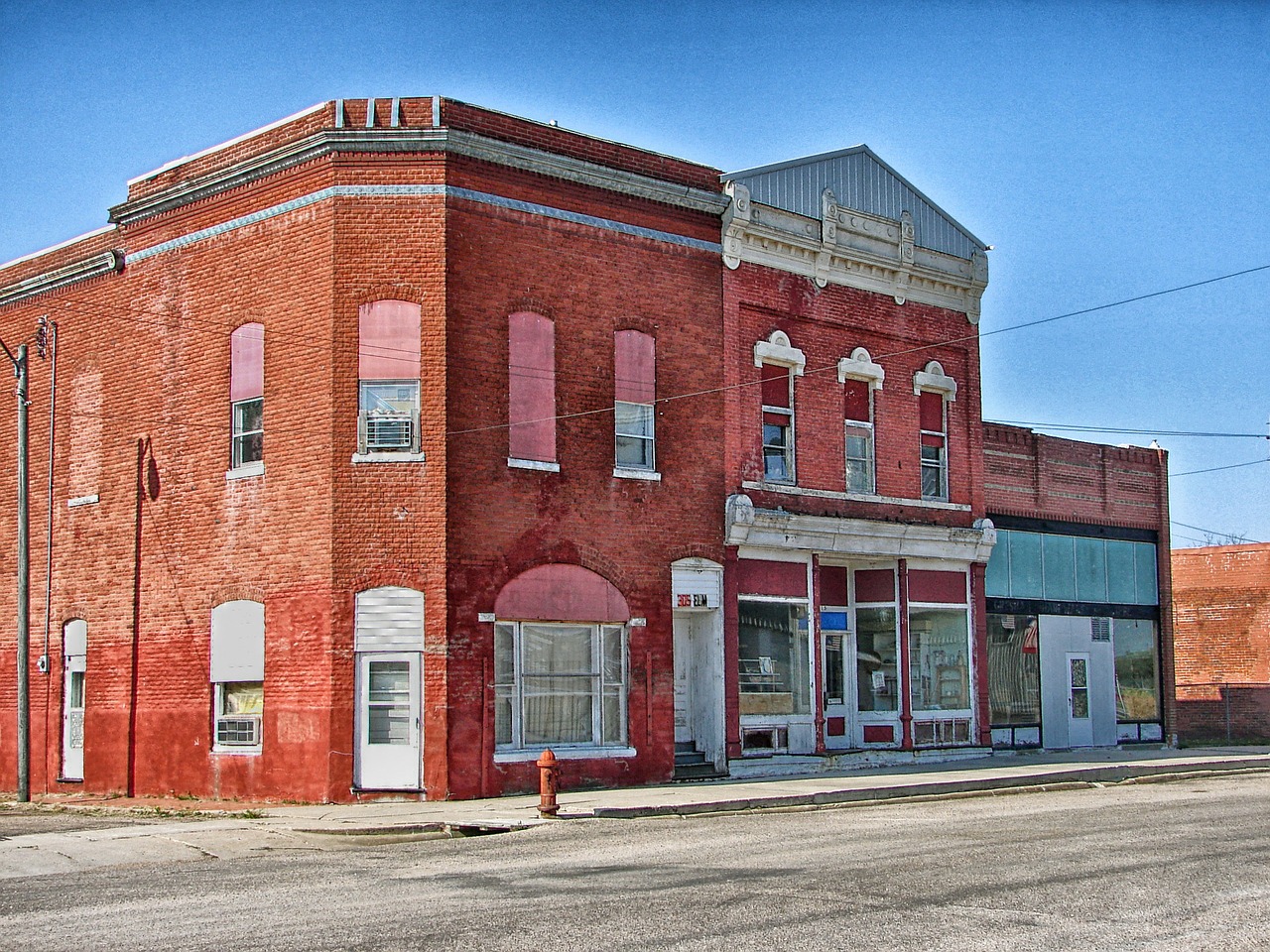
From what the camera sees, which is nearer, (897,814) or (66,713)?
(897,814)

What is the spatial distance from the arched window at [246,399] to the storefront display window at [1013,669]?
1539 centimetres

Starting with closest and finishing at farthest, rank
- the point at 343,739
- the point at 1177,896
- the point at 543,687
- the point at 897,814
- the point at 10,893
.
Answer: the point at 1177,896
the point at 10,893
the point at 897,814
the point at 343,739
the point at 543,687

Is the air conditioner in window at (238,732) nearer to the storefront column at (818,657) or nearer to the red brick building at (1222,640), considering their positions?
the storefront column at (818,657)

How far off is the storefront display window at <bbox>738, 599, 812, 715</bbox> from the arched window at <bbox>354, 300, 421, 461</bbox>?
712cm

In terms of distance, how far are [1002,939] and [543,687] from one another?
41.3ft

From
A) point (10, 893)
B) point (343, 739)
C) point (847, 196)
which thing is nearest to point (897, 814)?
point (343, 739)

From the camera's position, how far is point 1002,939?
925 cm

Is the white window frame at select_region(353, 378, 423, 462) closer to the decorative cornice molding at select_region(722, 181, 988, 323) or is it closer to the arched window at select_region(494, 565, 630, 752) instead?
the arched window at select_region(494, 565, 630, 752)

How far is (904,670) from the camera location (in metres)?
26.7

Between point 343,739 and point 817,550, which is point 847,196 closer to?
point 817,550

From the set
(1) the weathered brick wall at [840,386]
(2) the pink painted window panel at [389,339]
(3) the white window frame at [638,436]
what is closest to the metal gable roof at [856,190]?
(1) the weathered brick wall at [840,386]

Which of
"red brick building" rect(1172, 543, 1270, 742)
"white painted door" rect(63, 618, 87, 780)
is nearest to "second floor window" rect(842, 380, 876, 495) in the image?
"white painted door" rect(63, 618, 87, 780)

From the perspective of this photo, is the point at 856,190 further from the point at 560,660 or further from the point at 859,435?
the point at 560,660

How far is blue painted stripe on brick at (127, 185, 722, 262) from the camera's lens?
20.7 meters
